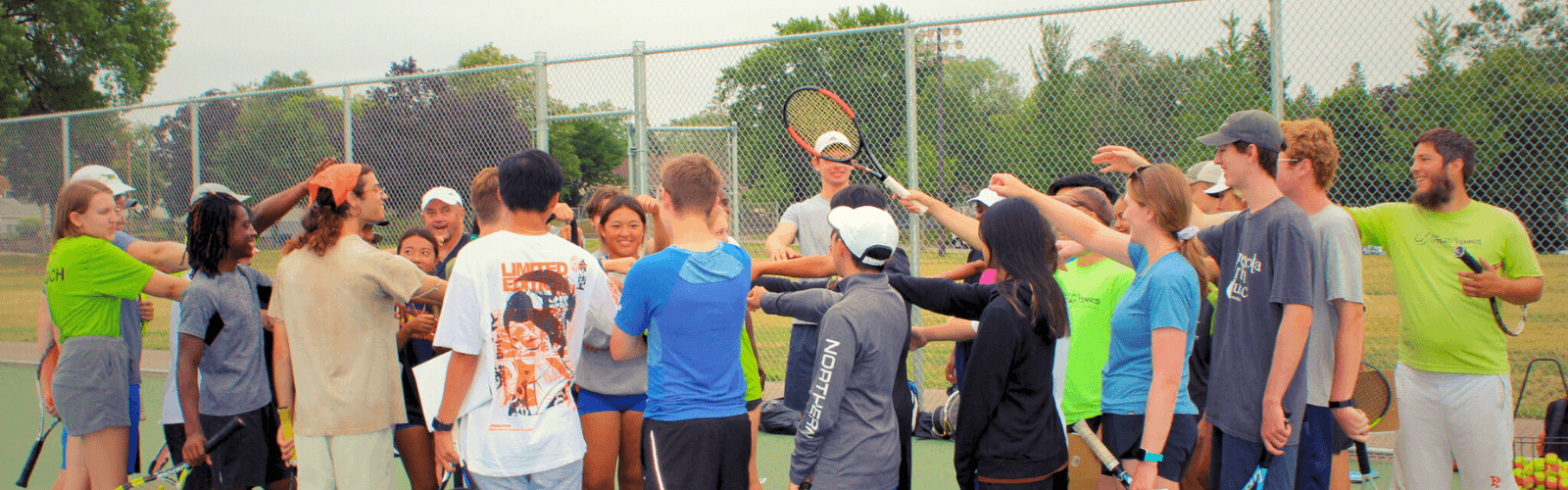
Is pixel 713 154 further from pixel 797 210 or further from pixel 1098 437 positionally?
pixel 1098 437

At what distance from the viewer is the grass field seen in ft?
21.2

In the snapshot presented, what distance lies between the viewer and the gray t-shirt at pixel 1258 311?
113 inches

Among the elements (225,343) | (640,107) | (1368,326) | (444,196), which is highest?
(640,107)

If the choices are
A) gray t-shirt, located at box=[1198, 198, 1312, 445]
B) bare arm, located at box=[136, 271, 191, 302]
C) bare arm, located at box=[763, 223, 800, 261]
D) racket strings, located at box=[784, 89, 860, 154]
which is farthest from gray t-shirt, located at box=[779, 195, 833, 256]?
bare arm, located at box=[136, 271, 191, 302]

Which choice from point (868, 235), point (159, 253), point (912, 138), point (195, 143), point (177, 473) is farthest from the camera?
point (195, 143)

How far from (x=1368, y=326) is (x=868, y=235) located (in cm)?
960

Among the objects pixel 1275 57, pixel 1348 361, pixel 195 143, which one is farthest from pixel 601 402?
pixel 195 143

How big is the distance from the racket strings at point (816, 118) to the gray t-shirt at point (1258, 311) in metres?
2.25

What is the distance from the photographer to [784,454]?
5754 mm

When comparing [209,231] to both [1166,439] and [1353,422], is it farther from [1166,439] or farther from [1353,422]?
[1353,422]

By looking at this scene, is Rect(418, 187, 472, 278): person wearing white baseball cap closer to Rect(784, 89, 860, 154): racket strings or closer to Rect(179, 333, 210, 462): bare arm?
Rect(179, 333, 210, 462): bare arm

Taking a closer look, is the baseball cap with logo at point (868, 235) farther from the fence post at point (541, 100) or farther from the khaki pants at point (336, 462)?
the fence post at point (541, 100)

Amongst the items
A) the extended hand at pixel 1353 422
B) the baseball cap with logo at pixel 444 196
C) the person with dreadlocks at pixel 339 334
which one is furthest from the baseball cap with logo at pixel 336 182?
the extended hand at pixel 1353 422

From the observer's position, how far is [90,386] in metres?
4.06
